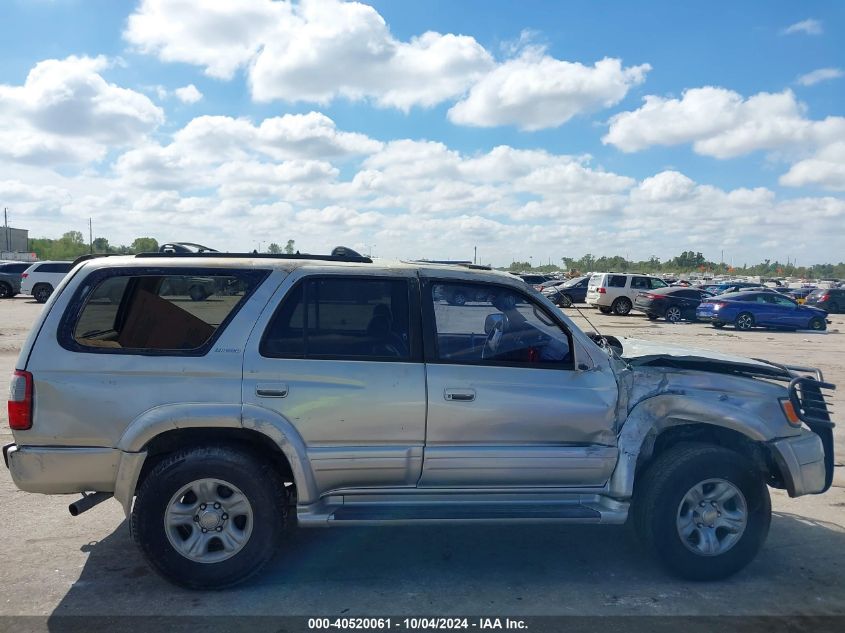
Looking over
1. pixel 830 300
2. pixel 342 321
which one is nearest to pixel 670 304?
pixel 830 300

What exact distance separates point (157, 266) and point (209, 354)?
716 millimetres

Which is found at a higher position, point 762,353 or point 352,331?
point 352,331

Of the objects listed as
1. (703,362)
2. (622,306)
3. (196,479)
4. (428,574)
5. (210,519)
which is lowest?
(428,574)

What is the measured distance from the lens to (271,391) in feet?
12.2

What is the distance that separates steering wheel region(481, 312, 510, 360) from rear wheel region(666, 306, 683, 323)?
73.5 feet

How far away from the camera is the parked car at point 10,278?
98.0 ft

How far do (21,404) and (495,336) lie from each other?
2.83 m

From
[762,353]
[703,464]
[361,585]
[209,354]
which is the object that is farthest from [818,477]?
[762,353]

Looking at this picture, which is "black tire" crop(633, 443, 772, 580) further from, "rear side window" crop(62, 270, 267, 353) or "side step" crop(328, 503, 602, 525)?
"rear side window" crop(62, 270, 267, 353)

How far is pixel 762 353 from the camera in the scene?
15.7 meters

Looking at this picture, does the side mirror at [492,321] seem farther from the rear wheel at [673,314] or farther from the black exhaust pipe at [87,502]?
the rear wheel at [673,314]

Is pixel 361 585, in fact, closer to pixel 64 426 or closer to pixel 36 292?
pixel 64 426

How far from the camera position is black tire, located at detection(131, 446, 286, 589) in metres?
3.67

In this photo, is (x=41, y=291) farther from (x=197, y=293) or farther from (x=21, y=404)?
(x=21, y=404)
